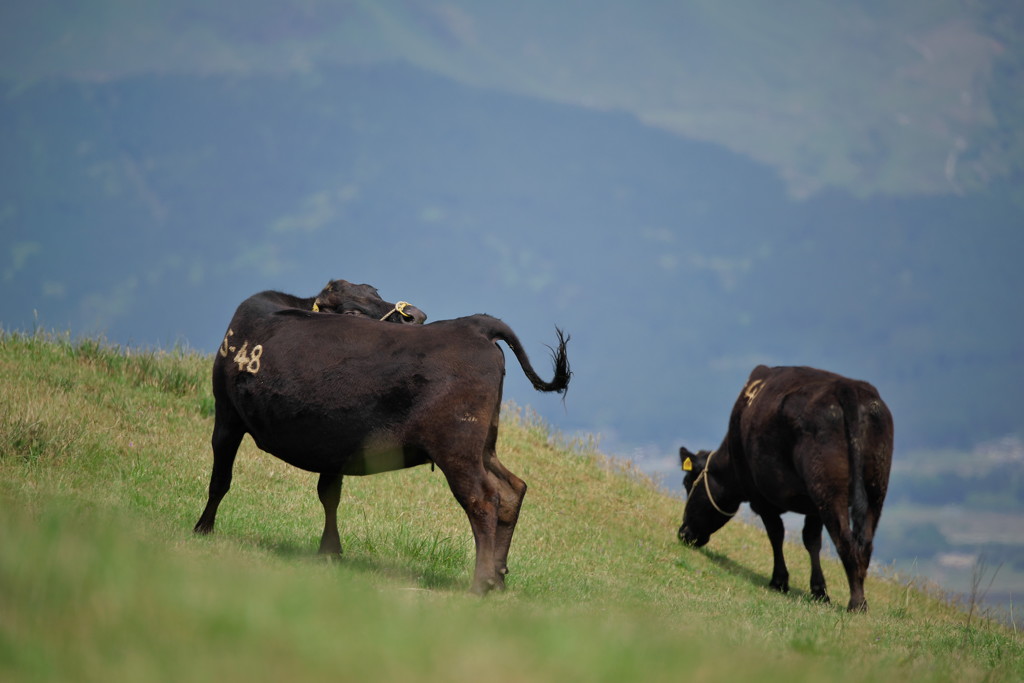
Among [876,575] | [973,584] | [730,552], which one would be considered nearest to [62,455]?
[973,584]

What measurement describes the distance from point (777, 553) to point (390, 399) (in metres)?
9.39

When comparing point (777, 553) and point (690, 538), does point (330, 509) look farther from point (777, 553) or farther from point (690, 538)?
point (690, 538)

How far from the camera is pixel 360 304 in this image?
387 inches

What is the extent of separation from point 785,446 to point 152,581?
11011mm

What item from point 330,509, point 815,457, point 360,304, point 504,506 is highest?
point 360,304

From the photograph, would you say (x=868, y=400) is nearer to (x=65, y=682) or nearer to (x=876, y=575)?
(x=876, y=575)

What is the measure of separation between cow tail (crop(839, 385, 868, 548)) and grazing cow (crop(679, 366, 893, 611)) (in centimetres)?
1

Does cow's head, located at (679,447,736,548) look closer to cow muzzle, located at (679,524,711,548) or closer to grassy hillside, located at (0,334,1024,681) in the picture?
cow muzzle, located at (679,524,711,548)

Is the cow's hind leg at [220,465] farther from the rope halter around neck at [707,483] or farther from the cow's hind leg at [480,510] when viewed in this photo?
the rope halter around neck at [707,483]

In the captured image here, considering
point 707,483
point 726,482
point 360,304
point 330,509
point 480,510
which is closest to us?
point 480,510

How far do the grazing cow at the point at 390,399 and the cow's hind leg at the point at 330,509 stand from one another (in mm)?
919

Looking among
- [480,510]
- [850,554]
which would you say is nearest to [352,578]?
[480,510]

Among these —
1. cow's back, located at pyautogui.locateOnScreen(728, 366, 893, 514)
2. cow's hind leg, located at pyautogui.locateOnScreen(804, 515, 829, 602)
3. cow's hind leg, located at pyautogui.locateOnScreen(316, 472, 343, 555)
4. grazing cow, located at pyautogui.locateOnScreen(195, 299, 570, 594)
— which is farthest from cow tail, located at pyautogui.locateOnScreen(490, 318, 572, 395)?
cow's hind leg, located at pyautogui.locateOnScreen(804, 515, 829, 602)

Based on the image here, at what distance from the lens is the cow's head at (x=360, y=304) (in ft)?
31.7
